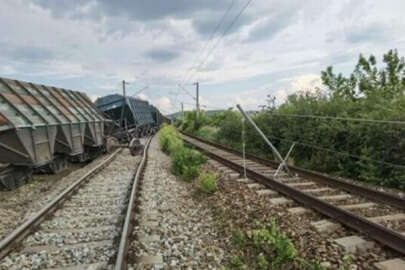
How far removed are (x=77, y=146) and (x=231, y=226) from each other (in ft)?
26.5

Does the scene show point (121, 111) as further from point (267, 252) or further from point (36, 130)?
point (267, 252)

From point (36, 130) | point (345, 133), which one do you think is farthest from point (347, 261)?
point (36, 130)

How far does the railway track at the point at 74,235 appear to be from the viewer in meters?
3.29

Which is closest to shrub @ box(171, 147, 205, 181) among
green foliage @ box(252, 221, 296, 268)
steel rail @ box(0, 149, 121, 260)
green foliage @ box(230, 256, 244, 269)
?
steel rail @ box(0, 149, 121, 260)

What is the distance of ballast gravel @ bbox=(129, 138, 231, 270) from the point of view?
131 inches

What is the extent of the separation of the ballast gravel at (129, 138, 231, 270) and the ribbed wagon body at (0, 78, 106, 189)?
3289 mm

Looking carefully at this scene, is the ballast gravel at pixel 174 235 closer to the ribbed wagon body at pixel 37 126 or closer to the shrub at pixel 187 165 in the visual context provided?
the shrub at pixel 187 165

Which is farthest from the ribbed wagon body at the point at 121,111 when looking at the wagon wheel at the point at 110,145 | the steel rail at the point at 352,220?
the steel rail at the point at 352,220

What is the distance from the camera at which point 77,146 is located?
10.3 m

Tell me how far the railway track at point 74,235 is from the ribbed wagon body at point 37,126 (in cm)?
183

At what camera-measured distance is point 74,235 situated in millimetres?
4047

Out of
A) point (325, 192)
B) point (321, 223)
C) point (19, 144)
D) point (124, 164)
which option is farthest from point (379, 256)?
point (124, 164)

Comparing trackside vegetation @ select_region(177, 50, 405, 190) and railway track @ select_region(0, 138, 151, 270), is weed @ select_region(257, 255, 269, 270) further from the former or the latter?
trackside vegetation @ select_region(177, 50, 405, 190)

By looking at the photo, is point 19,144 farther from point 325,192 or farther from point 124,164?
point 325,192
